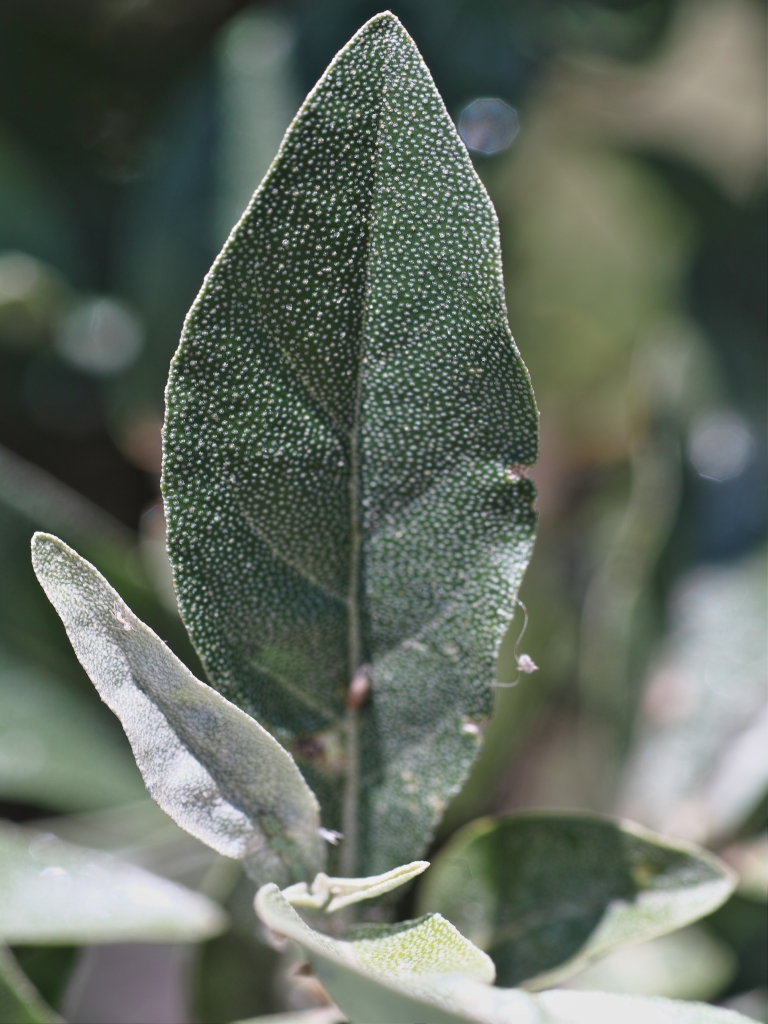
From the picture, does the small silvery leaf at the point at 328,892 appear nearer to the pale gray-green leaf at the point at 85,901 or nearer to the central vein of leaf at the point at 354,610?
the central vein of leaf at the point at 354,610

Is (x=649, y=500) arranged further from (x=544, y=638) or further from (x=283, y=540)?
(x=283, y=540)

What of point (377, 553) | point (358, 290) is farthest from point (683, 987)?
point (358, 290)

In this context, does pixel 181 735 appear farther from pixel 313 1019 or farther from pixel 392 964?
pixel 313 1019

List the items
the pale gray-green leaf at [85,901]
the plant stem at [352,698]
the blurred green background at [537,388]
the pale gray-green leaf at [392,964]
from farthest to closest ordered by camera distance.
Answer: the blurred green background at [537,388]
the pale gray-green leaf at [85,901]
the plant stem at [352,698]
the pale gray-green leaf at [392,964]

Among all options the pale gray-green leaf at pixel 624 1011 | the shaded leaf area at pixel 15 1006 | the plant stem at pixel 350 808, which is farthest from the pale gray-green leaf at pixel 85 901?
the pale gray-green leaf at pixel 624 1011

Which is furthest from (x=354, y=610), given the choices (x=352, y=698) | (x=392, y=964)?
(x=392, y=964)

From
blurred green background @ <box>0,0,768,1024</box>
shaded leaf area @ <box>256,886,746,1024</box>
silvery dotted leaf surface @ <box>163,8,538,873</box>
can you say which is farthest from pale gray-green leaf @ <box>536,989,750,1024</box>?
blurred green background @ <box>0,0,768,1024</box>

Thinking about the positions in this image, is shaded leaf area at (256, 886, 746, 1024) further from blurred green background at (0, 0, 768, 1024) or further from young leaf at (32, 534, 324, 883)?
blurred green background at (0, 0, 768, 1024)
